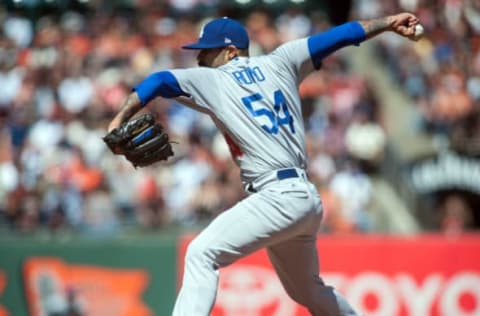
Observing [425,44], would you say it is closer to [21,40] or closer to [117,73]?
[117,73]

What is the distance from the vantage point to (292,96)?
5.53m

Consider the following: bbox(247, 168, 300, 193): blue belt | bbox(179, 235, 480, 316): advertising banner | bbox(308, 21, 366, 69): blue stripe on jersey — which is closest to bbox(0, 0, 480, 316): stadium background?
bbox(179, 235, 480, 316): advertising banner

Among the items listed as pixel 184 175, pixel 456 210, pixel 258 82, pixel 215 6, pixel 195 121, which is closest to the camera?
pixel 258 82

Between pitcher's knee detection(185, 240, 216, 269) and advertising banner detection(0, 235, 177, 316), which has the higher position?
pitcher's knee detection(185, 240, 216, 269)

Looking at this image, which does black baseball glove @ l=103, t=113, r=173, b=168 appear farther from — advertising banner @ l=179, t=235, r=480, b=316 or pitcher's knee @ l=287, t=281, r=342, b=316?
advertising banner @ l=179, t=235, r=480, b=316

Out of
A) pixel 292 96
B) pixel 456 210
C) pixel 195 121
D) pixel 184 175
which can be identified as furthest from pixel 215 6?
pixel 292 96

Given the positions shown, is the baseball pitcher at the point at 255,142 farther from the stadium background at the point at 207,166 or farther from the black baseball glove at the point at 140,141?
the stadium background at the point at 207,166

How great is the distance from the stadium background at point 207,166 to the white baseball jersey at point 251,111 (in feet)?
11.4

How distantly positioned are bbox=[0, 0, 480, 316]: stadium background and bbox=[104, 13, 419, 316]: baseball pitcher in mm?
3266

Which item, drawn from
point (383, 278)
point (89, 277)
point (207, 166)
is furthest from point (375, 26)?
point (207, 166)

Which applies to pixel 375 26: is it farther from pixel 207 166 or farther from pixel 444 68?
pixel 444 68

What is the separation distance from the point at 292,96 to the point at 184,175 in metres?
6.22

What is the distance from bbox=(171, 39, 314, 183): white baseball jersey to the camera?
5.33 m

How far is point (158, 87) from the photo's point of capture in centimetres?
512
